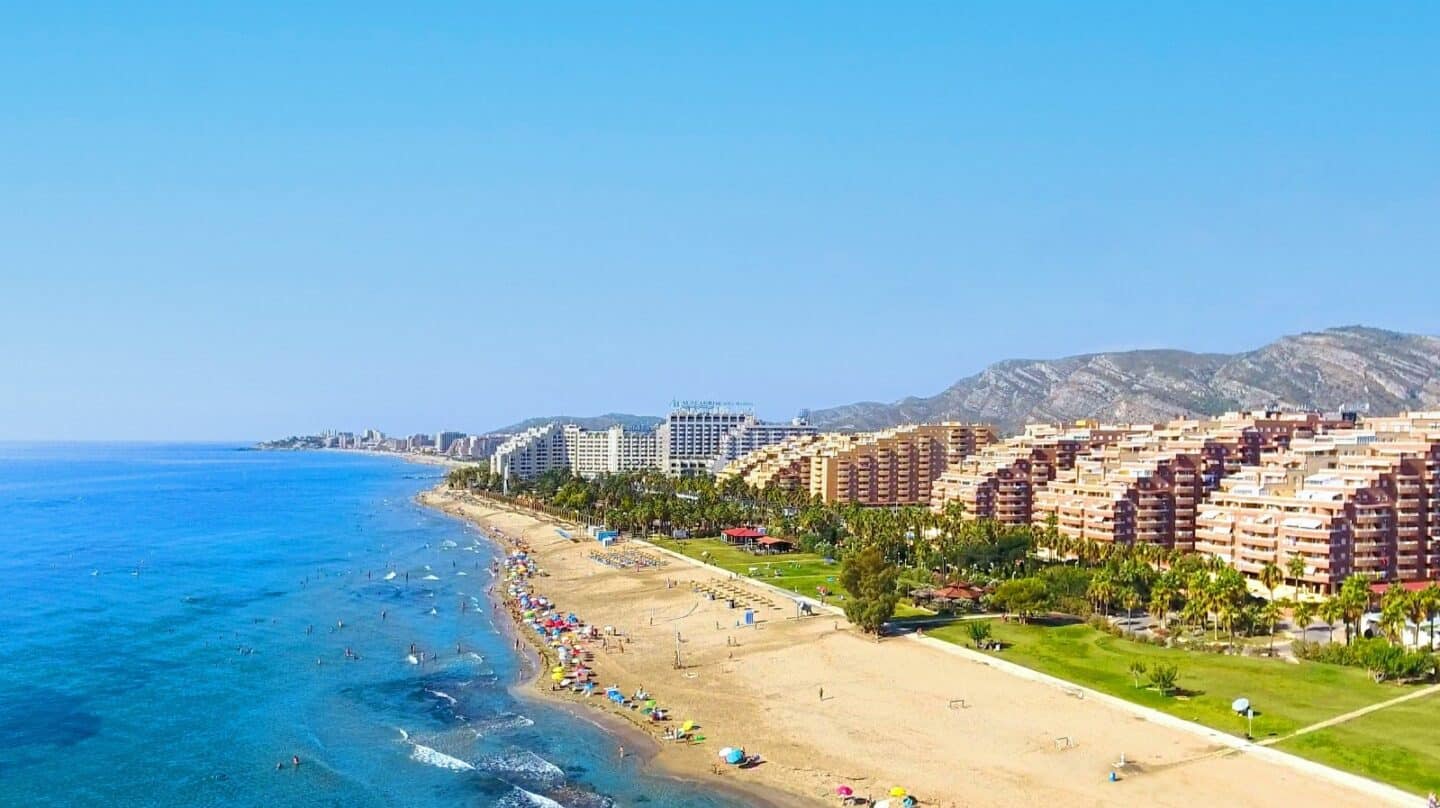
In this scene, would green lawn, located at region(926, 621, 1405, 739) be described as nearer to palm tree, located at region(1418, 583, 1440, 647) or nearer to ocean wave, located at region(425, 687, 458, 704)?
palm tree, located at region(1418, 583, 1440, 647)

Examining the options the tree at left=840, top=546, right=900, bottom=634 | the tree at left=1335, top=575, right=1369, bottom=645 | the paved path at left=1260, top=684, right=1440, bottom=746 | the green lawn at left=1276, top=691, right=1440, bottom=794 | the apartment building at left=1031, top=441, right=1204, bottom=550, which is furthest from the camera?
the apartment building at left=1031, top=441, right=1204, bottom=550

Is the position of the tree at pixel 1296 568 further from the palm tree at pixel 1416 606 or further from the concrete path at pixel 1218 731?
the concrete path at pixel 1218 731

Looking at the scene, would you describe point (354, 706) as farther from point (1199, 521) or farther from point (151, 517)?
point (151, 517)

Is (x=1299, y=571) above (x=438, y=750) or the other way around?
above

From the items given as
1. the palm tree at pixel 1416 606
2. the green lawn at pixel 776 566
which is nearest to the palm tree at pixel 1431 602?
the palm tree at pixel 1416 606

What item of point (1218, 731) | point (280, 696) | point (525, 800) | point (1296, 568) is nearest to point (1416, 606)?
point (1296, 568)

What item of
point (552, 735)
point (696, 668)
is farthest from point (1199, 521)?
point (552, 735)

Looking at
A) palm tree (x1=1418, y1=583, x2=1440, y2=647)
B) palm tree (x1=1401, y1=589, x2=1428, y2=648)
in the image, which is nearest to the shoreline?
palm tree (x1=1401, y1=589, x2=1428, y2=648)
